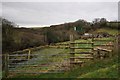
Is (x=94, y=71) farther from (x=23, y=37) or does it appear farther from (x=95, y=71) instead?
(x=23, y=37)

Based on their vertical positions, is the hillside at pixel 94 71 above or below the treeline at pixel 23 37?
below

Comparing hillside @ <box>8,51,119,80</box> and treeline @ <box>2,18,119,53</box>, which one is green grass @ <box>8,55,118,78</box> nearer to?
hillside @ <box>8,51,119,80</box>

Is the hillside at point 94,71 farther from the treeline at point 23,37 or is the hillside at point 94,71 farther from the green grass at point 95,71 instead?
the treeline at point 23,37

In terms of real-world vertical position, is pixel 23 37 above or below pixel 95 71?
above

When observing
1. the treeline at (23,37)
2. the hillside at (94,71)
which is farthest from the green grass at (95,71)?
the treeline at (23,37)

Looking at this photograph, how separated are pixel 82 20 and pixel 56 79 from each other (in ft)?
115

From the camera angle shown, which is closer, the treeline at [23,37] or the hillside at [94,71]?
the hillside at [94,71]

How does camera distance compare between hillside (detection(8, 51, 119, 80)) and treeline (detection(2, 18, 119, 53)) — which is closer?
hillside (detection(8, 51, 119, 80))

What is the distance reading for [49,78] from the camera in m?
12.1

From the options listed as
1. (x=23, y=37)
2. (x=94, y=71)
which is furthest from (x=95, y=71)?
(x=23, y=37)

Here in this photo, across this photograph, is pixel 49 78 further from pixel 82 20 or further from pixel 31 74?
pixel 82 20

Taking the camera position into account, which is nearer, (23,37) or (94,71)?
(94,71)

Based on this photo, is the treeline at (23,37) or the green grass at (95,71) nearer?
the green grass at (95,71)

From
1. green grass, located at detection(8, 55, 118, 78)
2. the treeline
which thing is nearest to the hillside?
green grass, located at detection(8, 55, 118, 78)
